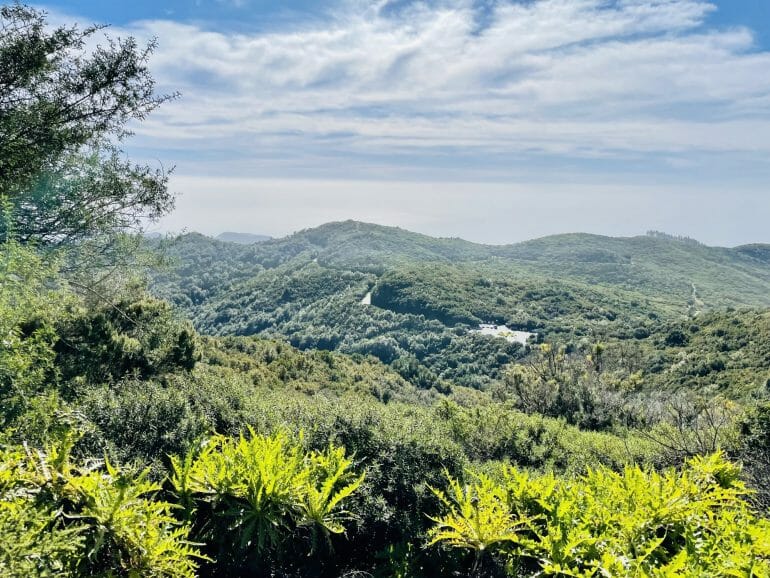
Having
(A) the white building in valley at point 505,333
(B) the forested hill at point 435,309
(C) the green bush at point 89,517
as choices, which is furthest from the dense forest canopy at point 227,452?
(A) the white building in valley at point 505,333

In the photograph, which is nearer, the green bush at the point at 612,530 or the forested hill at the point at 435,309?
the green bush at the point at 612,530

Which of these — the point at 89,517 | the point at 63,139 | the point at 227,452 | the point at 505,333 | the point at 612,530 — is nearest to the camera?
the point at 89,517

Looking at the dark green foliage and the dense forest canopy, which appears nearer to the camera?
the dense forest canopy

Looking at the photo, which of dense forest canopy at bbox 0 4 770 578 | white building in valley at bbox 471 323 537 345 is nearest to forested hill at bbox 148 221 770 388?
white building in valley at bbox 471 323 537 345

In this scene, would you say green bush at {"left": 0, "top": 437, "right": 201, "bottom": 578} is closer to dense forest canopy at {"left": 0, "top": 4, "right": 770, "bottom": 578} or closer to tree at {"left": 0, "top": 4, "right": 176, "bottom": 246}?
dense forest canopy at {"left": 0, "top": 4, "right": 770, "bottom": 578}

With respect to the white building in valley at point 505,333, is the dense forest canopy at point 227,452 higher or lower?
higher

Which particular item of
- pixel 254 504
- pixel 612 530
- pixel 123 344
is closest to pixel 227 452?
pixel 254 504

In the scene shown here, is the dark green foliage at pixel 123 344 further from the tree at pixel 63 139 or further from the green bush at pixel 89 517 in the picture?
the green bush at pixel 89 517

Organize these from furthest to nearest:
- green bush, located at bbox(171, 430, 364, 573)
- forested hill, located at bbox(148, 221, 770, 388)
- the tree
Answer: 1. forested hill, located at bbox(148, 221, 770, 388)
2. the tree
3. green bush, located at bbox(171, 430, 364, 573)

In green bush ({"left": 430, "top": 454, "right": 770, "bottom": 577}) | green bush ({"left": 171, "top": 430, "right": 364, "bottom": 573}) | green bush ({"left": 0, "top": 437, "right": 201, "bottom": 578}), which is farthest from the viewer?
green bush ({"left": 171, "top": 430, "right": 364, "bottom": 573})

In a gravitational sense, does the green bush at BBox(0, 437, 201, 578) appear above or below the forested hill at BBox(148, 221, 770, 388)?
above

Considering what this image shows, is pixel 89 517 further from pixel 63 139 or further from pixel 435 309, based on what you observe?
pixel 435 309

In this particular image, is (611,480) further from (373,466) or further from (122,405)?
(122,405)

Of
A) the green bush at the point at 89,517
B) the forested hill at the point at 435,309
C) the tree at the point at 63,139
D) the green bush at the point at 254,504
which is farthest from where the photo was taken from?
the forested hill at the point at 435,309
